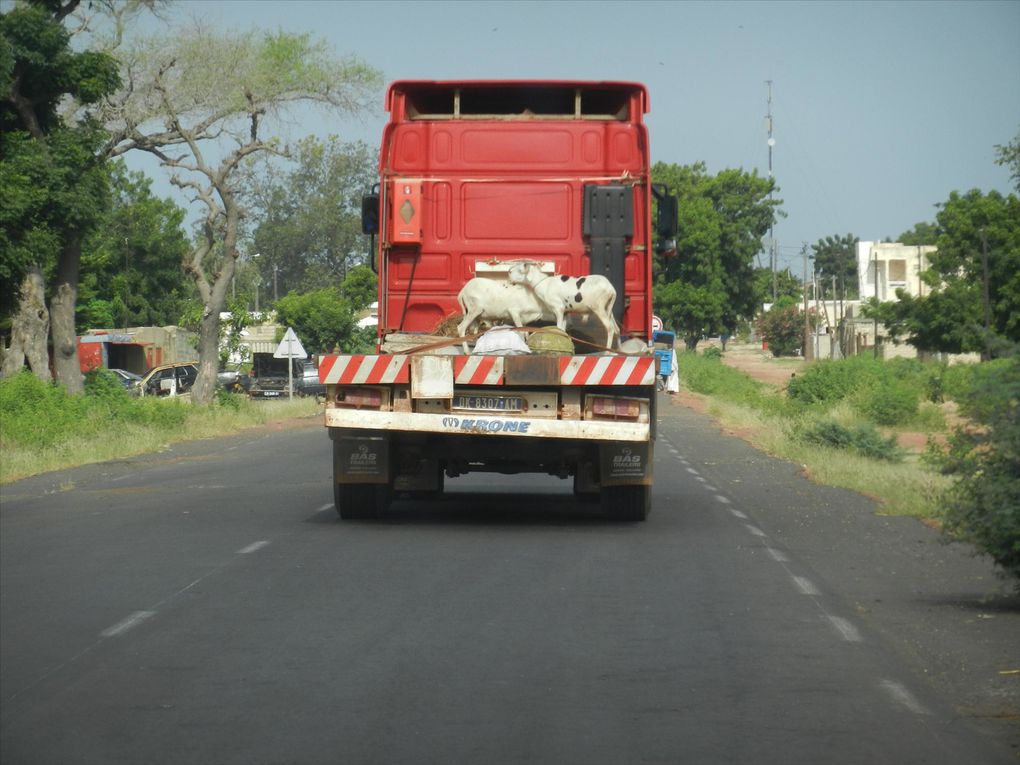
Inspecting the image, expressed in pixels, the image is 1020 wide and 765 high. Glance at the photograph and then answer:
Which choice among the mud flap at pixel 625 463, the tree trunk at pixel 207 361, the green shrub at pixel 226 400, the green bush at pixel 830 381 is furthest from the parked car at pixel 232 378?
the mud flap at pixel 625 463

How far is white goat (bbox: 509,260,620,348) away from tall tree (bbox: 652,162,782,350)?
66.8 m

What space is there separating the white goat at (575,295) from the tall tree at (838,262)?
150728mm

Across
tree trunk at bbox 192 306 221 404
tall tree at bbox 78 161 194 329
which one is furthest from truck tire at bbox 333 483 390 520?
tall tree at bbox 78 161 194 329

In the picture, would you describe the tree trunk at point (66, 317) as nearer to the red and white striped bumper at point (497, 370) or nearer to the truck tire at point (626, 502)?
the truck tire at point (626, 502)

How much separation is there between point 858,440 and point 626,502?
42.2 feet

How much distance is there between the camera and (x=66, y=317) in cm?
3428

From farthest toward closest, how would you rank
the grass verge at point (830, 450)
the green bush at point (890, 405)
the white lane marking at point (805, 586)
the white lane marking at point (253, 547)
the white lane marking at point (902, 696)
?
the green bush at point (890, 405) → the grass verge at point (830, 450) → the white lane marking at point (253, 547) → the white lane marking at point (805, 586) → the white lane marking at point (902, 696)

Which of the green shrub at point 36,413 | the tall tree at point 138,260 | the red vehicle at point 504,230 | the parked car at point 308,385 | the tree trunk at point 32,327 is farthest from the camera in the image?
the tall tree at point 138,260

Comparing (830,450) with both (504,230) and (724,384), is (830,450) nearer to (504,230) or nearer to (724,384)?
(504,230)

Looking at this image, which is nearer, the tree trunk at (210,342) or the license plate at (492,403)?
the license plate at (492,403)

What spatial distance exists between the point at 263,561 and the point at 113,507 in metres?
5.73

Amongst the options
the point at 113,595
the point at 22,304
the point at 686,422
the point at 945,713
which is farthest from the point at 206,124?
the point at 945,713

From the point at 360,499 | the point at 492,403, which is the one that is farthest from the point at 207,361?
the point at 492,403

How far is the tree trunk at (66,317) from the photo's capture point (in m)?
33.9
